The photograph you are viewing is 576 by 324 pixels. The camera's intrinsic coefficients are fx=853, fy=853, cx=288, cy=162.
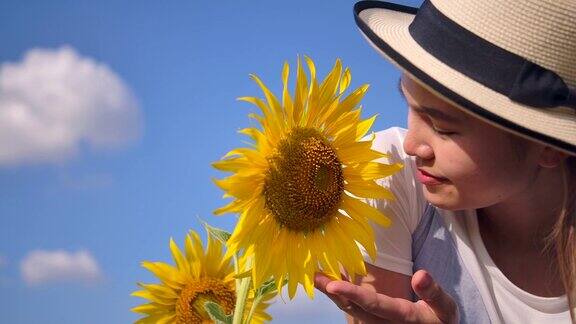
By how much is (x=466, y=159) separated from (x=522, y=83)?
0.26m

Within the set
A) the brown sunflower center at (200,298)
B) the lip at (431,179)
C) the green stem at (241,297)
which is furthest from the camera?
the brown sunflower center at (200,298)

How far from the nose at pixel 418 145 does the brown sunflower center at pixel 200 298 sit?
0.74 metres

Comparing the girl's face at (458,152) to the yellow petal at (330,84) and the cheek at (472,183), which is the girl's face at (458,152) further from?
the yellow petal at (330,84)

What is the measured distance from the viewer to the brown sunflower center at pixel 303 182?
2119 mm

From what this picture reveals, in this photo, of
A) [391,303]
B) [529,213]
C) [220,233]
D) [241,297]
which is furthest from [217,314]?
[529,213]

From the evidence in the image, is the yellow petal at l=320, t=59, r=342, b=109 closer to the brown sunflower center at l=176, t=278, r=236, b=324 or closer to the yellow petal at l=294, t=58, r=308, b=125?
the yellow petal at l=294, t=58, r=308, b=125

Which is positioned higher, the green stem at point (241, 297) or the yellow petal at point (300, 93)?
the yellow petal at point (300, 93)

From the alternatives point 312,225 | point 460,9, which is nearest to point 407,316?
point 312,225

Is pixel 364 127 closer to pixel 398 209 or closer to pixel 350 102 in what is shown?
pixel 350 102

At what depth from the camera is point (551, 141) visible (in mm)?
2279

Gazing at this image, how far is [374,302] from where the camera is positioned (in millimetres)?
2137

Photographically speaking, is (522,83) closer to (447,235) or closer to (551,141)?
(551,141)

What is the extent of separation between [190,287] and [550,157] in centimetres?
116

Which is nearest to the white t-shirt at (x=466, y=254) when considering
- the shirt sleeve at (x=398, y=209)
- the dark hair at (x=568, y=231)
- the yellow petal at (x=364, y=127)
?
the shirt sleeve at (x=398, y=209)
